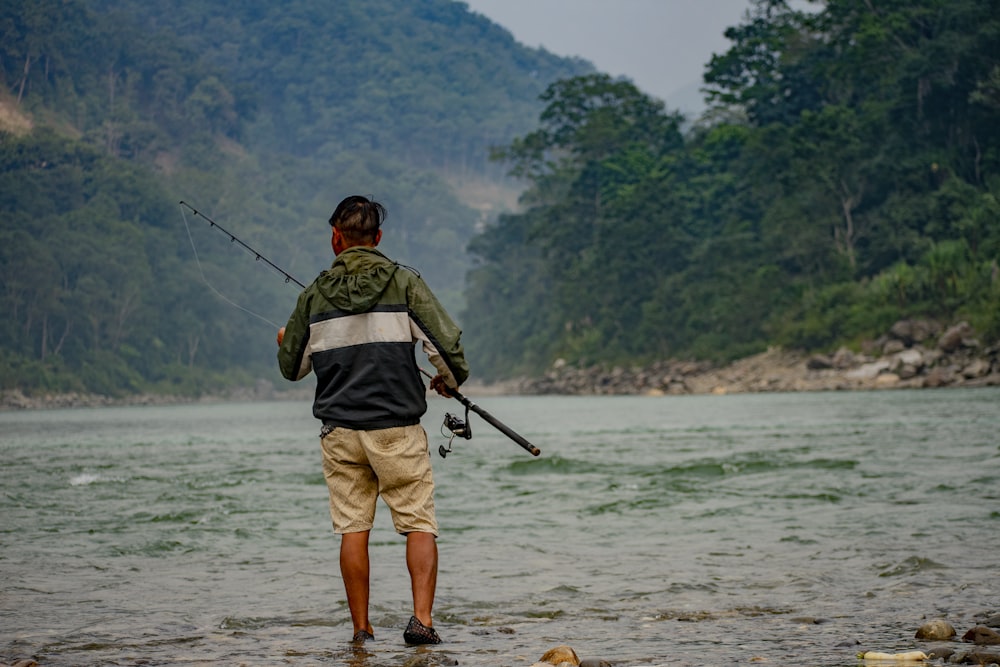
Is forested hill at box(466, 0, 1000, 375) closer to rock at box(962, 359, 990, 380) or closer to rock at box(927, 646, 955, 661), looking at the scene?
rock at box(962, 359, 990, 380)

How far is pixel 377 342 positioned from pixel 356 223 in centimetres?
59

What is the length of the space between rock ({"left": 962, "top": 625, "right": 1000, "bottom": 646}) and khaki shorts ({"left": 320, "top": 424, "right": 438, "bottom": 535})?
2302 mm

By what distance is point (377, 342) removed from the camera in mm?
5262

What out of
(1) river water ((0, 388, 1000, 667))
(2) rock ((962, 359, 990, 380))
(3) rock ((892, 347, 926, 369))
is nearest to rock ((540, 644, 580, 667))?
(1) river water ((0, 388, 1000, 667))

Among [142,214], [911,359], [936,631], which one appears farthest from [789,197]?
[142,214]

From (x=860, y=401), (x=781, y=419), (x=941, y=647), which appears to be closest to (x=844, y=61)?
(x=860, y=401)

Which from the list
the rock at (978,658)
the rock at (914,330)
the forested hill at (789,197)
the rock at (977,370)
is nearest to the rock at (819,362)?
the forested hill at (789,197)

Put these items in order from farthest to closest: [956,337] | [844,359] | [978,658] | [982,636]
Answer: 1. [844,359]
2. [956,337]
3. [982,636]
4. [978,658]

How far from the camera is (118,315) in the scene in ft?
313

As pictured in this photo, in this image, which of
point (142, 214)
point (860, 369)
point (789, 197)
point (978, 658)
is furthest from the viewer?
point (142, 214)

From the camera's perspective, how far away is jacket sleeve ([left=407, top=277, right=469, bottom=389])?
5.28 meters

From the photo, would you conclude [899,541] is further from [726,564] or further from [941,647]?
[941,647]

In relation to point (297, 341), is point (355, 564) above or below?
below

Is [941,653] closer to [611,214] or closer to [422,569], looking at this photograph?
[422,569]
